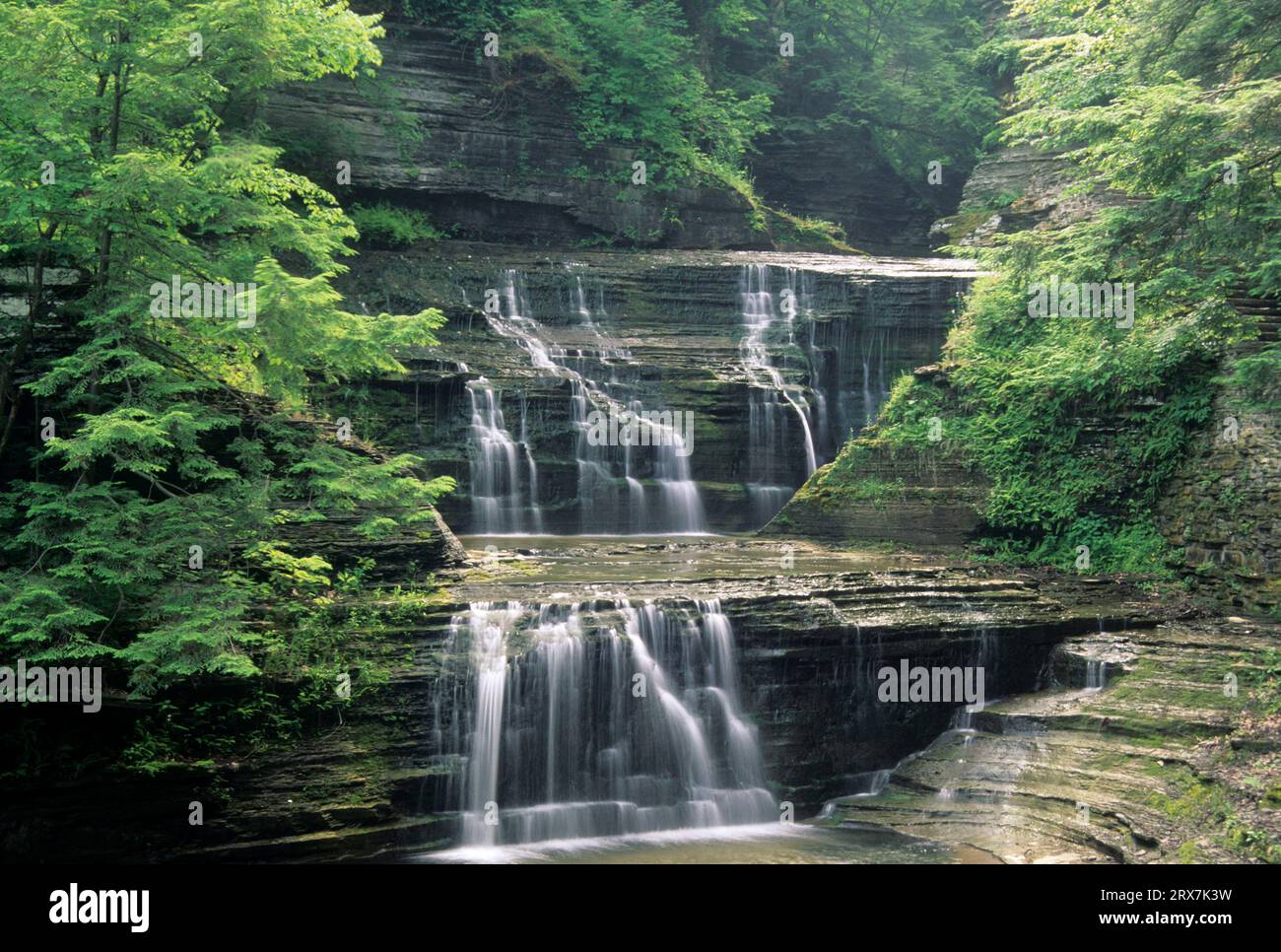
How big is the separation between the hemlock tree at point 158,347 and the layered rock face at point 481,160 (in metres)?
10.4

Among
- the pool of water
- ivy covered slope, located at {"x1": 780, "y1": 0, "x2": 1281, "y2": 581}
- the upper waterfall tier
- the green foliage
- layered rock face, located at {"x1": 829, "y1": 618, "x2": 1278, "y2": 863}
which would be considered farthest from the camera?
the green foliage

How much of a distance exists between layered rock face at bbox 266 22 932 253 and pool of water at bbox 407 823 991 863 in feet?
50.7

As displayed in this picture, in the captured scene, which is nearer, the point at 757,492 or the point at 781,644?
the point at 781,644

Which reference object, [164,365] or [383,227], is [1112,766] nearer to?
[164,365]

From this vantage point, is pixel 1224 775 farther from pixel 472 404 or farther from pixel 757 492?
→ pixel 472 404

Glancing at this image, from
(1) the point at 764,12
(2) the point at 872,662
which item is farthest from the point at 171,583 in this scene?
(1) the point at 764,12

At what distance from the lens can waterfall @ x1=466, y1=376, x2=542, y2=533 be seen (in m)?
17.0

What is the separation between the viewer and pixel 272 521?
10.6 meters

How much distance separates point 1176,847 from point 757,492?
388 inches

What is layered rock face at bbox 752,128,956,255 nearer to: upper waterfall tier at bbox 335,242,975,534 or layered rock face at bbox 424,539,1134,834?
upper waterfall tier at bbox 335,242,975,534

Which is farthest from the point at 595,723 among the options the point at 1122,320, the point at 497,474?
the point at 1122,320

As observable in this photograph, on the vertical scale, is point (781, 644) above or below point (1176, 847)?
above

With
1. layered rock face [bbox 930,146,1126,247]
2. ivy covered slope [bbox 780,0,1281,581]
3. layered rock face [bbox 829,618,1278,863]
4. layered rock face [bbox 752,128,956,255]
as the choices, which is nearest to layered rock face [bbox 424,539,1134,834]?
layered rock face [bbox 829,618,1278,863]

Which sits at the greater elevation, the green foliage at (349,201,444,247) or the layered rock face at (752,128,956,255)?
the layered rock face at (752,128,956,255)
